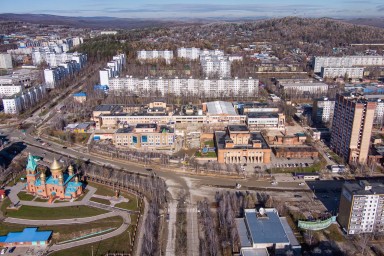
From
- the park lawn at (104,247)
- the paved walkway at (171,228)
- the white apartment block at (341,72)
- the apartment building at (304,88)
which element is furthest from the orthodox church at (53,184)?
the white apartment block at (341,72)

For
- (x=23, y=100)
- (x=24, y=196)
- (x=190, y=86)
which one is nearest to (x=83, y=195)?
(x=24, y=196)

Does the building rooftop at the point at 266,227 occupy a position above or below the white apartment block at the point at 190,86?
below

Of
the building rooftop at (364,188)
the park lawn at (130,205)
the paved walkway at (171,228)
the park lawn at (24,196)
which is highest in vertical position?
the building rooftop at (364,188)

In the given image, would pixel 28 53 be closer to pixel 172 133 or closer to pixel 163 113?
pixel 163 113

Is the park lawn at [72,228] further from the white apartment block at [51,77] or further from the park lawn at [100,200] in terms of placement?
the white apartment block at [51,77]

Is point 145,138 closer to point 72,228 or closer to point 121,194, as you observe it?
point 121,194

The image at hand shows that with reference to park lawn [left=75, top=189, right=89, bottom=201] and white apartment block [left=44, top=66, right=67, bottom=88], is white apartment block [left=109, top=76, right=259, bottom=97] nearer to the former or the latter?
white apartment block [left=44, top=66, right=67, bottom=88]
